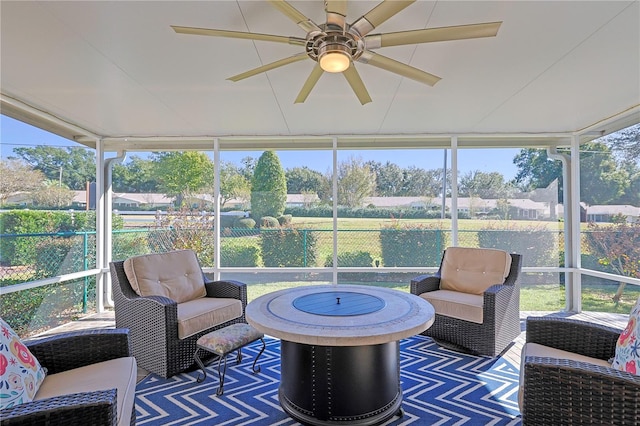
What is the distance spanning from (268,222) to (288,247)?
0.47m

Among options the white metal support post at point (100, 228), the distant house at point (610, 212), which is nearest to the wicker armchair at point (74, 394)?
the white metal support post at point (100, 228)

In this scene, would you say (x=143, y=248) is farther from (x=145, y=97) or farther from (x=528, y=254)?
(x=528, y=254)

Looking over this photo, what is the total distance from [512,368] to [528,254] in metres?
2.32

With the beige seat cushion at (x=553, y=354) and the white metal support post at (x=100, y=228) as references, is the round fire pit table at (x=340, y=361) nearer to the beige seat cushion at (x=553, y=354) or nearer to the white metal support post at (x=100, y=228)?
the beige seat cushion at (x=553, y=354)

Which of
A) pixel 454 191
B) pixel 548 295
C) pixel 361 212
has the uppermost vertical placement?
pixel 454 191

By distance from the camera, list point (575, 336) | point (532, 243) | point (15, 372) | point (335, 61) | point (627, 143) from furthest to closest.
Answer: point (532, 243), point (627, 143), point (575, 336), point (335, 61), point (15, 372)

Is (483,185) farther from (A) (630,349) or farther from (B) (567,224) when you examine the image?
(A) (630,349)

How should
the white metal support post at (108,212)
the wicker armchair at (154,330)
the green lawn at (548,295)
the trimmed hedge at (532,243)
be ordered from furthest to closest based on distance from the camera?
the white metal support post at (108,212) → the trimmed hedge at (532,243) → the green lawn at (548,295) → the wicker armchair at (154,330)

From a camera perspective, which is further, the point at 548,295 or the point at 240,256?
the point at 240,256

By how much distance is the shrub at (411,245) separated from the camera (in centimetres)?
468

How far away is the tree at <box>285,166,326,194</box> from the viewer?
4754 millimetres

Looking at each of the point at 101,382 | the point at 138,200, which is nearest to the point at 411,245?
the point at 101,382

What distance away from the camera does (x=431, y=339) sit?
3453 mm

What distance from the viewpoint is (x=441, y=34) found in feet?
5.13
